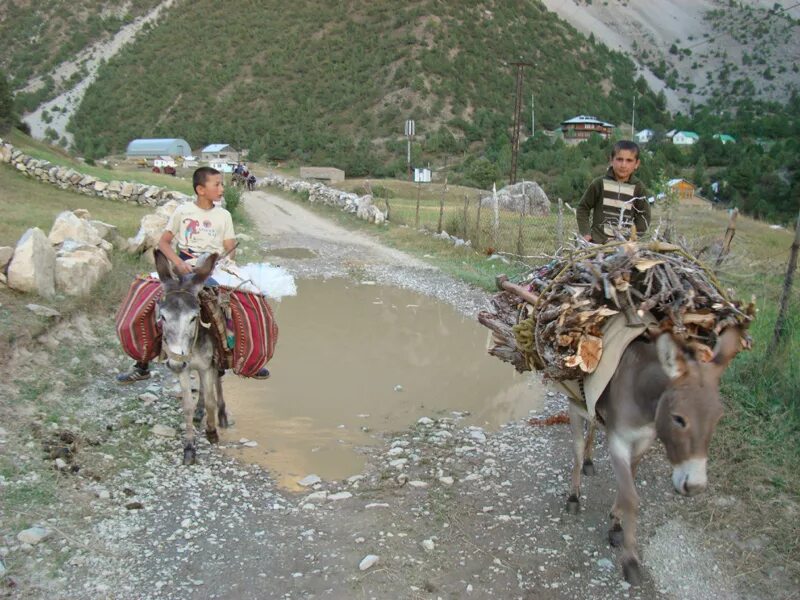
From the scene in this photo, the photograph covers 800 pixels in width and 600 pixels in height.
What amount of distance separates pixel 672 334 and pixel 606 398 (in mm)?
624

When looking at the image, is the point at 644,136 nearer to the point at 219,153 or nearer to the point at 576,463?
the point at 219,153

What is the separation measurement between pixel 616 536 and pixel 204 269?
336 centimetres

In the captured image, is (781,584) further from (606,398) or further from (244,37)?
(244,37)

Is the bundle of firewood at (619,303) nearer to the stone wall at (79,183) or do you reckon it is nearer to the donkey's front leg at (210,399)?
the donkey's front leg at (210,399)

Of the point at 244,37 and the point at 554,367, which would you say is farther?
the point at 244,37

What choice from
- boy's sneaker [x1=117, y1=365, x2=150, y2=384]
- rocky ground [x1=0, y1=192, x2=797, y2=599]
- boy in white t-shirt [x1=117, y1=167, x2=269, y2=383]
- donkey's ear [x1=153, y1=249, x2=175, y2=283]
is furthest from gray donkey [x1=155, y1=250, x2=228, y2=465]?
boy's sneaker [x1=117, y1=365, x2=150, y2=384]

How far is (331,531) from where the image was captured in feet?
13.1

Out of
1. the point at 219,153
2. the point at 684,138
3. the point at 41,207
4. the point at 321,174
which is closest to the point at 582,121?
the point at 684,138

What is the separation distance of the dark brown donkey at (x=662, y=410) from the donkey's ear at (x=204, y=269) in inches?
113

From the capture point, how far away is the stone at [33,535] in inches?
140

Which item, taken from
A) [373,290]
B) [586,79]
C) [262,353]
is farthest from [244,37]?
[262,353]

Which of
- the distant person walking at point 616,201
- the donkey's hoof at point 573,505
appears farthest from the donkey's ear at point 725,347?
the distant person walking at point 616,201

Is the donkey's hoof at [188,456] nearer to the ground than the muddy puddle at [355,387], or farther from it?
farther from it

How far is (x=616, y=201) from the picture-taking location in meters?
4.93
